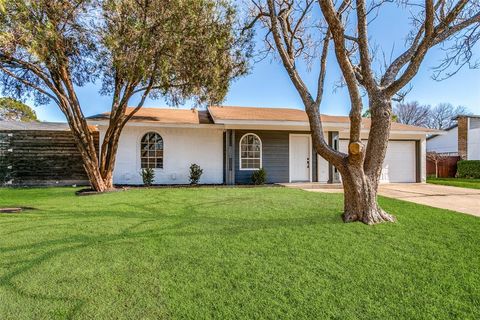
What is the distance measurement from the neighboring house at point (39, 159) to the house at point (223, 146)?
1717 mm

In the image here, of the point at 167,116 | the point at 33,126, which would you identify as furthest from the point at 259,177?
the point at 33,126

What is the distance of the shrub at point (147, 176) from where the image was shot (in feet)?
35.7

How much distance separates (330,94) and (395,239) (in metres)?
5.56

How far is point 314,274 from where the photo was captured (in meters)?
2.92

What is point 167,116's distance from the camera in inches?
495

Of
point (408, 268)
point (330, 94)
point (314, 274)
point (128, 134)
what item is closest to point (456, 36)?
point (330, 94)

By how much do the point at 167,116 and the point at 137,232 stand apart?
9.00 meters

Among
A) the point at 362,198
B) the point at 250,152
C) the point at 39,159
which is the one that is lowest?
the point at 362,198

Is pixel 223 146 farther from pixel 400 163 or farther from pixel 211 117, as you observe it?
pixel 400 163

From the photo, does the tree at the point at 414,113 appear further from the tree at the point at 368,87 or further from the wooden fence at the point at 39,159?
the wooden fence at the point at 39,159

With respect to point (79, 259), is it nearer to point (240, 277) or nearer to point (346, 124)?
point (240, 277)

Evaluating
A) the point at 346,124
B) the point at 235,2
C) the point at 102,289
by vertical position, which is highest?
the point at 235,2

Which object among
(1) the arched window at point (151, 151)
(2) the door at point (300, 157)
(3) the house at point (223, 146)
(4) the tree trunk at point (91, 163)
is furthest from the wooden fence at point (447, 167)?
(4) the tree trunk at point (91, 163)

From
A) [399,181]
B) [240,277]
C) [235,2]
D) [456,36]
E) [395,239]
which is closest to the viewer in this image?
[240,277]
